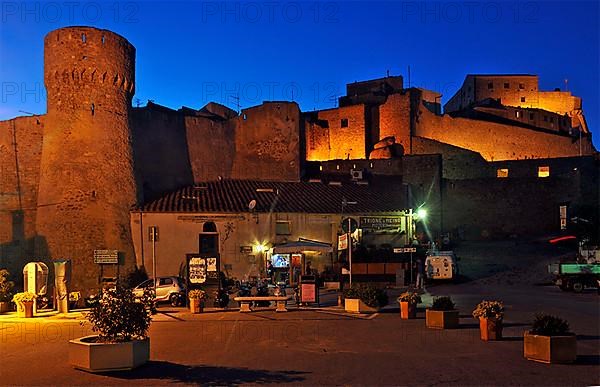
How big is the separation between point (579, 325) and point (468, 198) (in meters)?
29.0

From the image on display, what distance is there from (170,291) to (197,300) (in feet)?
16.5

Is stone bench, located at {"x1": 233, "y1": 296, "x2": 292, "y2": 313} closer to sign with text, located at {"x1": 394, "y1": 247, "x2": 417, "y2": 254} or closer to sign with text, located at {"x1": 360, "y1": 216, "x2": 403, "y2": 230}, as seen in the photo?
sign with text, located at {"x1": 394, "y1": 247, "x2": 417, "y2": 254}

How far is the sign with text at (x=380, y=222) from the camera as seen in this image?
33.5 m

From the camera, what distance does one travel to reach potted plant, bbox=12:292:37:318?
1905 centimetres

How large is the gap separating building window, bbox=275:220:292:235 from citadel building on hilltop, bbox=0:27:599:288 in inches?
8.6

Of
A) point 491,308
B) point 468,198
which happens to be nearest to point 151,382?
point 491,308

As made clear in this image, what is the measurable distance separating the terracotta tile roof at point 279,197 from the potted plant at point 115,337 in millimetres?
21419

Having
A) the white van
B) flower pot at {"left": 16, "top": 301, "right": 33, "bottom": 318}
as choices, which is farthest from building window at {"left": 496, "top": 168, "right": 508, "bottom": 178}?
flower pot at {"left": 16, "top": 301, "right": 33, "bottom": 318}

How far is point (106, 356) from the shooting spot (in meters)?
10.1

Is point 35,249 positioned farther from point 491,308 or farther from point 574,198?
point 574,198

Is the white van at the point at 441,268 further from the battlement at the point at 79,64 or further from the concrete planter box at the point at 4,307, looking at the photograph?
the concrete planter box at the point at 4,307

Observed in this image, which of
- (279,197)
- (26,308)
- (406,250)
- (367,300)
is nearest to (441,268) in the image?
(406,250)

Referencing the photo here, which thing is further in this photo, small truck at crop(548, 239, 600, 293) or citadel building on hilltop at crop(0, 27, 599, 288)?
citadel building on hilltop at crop(0, 27, 599, 288)

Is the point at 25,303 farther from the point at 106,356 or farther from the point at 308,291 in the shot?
the point at 106,356
